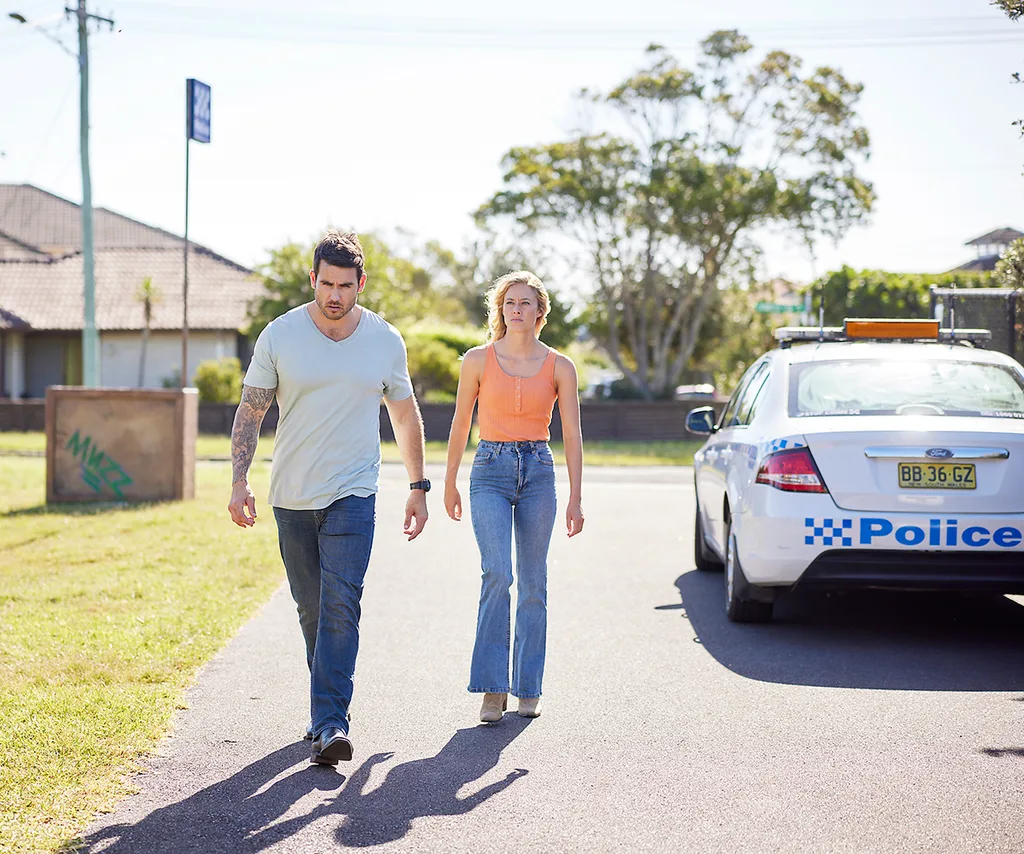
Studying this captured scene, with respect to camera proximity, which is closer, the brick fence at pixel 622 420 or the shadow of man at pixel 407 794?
the shadow of man at pixel 407 794

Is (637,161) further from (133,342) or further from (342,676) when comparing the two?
(342,676)

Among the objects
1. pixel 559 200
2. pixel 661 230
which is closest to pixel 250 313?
pixel 559 200

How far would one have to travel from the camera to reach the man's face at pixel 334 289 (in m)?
5.16

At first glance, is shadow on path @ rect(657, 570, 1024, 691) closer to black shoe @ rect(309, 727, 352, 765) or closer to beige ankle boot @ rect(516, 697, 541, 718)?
beige ankle boot @ rect(516, 697, 541, 718)

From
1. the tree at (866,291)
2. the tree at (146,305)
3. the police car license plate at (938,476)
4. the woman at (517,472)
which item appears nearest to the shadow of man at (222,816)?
the woman at (517,472)

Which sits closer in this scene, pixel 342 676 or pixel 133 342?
pixel 342 676

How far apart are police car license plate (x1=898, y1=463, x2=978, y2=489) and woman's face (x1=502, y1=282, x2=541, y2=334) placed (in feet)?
7.76

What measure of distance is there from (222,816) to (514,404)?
2.22m

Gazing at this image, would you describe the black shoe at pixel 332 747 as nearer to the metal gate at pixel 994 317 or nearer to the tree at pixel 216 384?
the metal gate at pixel 994 317

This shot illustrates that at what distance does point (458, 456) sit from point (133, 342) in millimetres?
38027

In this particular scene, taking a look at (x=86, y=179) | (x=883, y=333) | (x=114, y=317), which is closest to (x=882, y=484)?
(x=883, y=333)

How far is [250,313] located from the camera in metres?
38.7

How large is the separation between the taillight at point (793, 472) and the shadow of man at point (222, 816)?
3269 millimetres

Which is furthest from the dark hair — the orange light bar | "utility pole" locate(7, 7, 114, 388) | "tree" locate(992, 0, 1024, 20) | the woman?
"utility pole" locate(7, 7, 114, 388)
